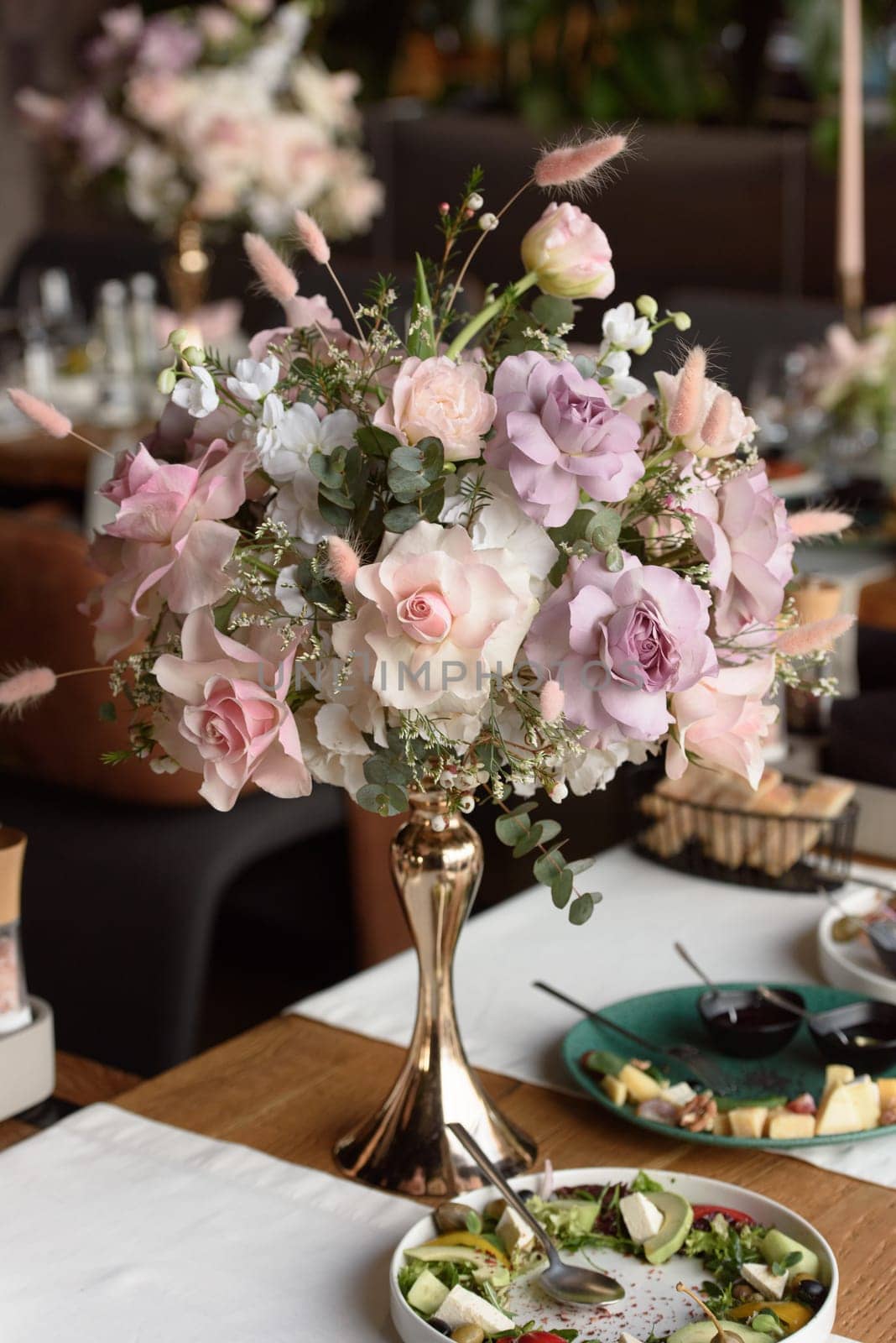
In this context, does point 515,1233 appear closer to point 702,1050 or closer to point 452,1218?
point 452,1218

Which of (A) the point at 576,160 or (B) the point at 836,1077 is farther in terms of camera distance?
(B) the point at 836,1077

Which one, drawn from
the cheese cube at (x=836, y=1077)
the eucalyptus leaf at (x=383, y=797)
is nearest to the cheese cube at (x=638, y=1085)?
the cheese cube at (x=836, y=1077)

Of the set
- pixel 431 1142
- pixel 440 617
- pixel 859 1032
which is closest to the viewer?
pixel 440 617

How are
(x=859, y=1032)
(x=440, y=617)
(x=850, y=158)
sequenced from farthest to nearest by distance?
(x=850, y=158) → (x=859, y=1032) → (x=440, y=617)

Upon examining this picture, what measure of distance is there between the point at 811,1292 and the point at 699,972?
1.17ft

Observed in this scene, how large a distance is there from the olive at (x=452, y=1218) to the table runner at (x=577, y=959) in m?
0.23

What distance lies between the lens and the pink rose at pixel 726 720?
35.0 inches

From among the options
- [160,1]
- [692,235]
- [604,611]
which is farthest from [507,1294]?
[160,1]

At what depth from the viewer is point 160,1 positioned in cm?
644

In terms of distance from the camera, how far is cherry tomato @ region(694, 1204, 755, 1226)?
0.94 meters

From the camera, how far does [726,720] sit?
0.90 metres

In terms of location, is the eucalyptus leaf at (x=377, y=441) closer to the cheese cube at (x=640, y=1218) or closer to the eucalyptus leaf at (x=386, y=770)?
the eucalyptus leaf at (x=386, y=770)

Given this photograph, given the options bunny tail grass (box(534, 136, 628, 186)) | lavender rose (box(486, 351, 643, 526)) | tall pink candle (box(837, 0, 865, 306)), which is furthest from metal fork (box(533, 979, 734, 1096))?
tall pink candle (box(837, 0, 865, 306))

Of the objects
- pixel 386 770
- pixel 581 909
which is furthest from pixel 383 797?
pixel 581 909
